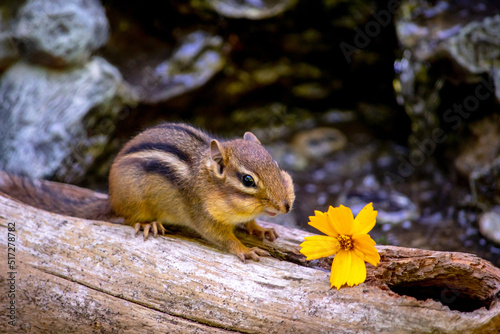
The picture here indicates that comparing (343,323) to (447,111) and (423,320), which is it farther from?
(447,111)

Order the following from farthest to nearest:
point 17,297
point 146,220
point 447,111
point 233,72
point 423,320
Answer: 1. point 233,72
2. point 447,111
3. point 146,220
4. point 17,297
5. point 423,320

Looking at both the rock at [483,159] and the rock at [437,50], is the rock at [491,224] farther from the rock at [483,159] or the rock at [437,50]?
the rock at [437,50]

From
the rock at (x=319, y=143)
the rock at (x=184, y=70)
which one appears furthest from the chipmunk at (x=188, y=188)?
the rock at (x=319, y=143)

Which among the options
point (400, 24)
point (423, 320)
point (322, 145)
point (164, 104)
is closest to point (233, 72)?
point (164, 104)

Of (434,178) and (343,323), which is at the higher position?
(434,178)

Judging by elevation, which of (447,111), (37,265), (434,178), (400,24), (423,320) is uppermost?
(400,24)

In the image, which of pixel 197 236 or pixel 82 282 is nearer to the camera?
pixel 82 282

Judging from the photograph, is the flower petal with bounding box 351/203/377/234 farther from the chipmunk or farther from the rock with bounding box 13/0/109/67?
the rock with bounding box 13/0/109/67

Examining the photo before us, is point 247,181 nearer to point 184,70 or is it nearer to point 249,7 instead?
point 184,70
